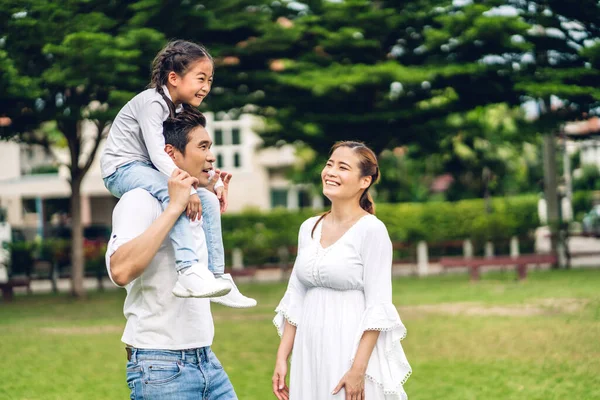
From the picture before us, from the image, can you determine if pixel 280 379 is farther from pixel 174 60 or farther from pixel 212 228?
pixel 174 60

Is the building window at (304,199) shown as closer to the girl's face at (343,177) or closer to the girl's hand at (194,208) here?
the girl's face at (343,177)

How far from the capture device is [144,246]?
3.01 metres

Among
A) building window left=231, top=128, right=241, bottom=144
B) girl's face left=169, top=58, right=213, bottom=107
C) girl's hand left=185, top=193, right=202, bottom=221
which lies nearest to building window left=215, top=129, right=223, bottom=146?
building window left=231, top=128, right=241, bottom=144

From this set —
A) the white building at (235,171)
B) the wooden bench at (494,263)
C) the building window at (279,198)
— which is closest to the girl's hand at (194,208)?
the wooden bench at (494,263)

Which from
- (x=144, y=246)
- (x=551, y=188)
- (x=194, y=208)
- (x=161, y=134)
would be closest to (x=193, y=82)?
(x=161, y=134)

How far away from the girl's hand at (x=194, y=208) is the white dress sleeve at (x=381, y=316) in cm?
86

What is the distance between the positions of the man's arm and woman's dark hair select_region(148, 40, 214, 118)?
574 mm

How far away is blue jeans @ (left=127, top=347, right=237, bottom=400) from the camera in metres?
3.15

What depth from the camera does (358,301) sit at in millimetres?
3896

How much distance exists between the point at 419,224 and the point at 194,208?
2445 cm

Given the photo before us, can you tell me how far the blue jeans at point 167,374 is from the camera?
10.3ft

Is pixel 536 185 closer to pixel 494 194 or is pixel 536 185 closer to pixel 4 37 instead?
pixel 494 194

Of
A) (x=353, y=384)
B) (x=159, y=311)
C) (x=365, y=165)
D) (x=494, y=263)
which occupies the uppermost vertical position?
(x=365, y=165)

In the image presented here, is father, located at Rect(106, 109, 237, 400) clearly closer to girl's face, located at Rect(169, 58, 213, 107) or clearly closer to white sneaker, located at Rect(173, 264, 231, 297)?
white sneaker, located at Rect(173, 264, 231, 297)
